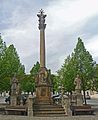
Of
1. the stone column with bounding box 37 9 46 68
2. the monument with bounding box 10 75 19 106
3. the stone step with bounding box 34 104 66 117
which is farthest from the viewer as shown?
the monument with bounding box 10 75 19 106

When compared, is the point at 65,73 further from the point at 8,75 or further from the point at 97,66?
the point at 8,75

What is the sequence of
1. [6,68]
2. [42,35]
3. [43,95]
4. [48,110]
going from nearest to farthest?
[48,110] → [43,95] → [42,35] → [6,68]

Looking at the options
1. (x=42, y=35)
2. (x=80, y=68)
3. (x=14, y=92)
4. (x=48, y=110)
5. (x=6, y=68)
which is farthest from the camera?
(x=80, y=68)

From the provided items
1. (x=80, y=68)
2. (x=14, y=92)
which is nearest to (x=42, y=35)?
(x=14, y=92)

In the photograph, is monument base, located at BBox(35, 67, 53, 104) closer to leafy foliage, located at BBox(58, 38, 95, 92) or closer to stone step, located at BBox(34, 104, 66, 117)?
stone step, located at BBox(34, 104, 66, 117)

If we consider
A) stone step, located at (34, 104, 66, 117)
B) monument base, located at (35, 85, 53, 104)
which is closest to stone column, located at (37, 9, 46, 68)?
monument base, located at (35, 85, 53, 104)

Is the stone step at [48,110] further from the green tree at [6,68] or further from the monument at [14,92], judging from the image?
the green tree at [6,68]

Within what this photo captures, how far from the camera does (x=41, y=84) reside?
30.2 metres

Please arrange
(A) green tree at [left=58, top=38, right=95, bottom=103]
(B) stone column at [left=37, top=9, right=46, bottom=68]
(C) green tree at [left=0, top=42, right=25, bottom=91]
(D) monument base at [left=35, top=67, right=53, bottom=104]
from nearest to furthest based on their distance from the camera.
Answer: (D) monument base at [left=35, top=67, right=53, bottom=104] → (B) stone column at [left=37, top=9, right=46, bottom=68] → (C) green tree at [left=0, top=42, right=25, bottom=91] → (A) green tree at [left=58, top=38, right=95, bottom=103]

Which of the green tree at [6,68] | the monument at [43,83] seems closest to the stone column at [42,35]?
the monument at [43,83]

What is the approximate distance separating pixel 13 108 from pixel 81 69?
1905 cm

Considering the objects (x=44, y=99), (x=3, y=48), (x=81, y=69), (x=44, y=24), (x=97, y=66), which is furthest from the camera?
(x=97, y=66)

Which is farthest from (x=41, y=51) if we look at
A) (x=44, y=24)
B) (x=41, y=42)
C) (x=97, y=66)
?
(x=97, y=66)

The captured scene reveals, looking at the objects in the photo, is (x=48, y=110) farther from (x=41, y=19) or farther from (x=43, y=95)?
(x=41, y=19)
